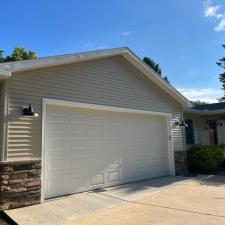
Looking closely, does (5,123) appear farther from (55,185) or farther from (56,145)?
(55,185)

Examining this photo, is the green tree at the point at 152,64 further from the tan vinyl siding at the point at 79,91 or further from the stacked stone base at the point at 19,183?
the stacked stone base at the point at 19,183

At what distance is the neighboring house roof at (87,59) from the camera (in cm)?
565

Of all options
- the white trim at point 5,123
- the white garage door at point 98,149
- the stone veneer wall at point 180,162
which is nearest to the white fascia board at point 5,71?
the white trim at point 5,123

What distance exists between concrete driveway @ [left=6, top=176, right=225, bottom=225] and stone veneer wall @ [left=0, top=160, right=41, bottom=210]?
22 centimetres

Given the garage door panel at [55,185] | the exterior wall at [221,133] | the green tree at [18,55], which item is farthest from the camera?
the green tree at [18,55]

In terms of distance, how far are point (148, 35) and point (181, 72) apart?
5600 millimetres

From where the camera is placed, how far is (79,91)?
730 cm

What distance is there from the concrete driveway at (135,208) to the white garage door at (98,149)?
1.55 ft

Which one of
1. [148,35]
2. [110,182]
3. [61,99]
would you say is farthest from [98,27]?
[110,182]

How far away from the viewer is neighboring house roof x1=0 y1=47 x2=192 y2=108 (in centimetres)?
565

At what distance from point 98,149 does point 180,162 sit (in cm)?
436

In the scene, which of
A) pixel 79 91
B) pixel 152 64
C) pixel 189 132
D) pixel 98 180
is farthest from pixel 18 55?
pixel 98 180

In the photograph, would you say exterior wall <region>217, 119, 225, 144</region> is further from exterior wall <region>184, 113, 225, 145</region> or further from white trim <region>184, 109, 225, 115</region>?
white trim <region>184, 109, 225, 115</region>

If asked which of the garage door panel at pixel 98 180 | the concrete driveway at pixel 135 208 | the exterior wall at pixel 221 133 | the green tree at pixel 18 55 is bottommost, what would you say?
the concrete driveway at pixel 135 208
